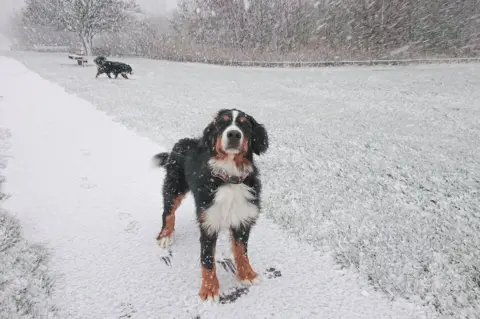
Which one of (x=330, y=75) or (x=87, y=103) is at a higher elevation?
(x=330, y=75)

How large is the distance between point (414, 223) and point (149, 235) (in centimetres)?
272

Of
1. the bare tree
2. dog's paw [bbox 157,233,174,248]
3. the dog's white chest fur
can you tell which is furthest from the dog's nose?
the bare tree

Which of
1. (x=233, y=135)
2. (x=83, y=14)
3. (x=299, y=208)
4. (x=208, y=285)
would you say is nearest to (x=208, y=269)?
(x=208, y=285)

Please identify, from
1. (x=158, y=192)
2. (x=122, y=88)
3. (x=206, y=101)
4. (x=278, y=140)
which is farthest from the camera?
(x=122, y=88)

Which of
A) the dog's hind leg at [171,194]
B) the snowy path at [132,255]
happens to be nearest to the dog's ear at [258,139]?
the dog's hind leg at [171,194]

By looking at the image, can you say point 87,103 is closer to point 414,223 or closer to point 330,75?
point 414,223

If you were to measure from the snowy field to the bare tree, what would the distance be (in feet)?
82.1

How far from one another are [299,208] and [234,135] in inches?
64.2

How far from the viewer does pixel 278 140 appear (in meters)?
6.10

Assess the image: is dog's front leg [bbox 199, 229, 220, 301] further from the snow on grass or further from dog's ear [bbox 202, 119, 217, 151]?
the snow on grass

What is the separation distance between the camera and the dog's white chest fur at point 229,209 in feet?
7.54

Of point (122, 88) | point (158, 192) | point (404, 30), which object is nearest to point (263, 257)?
point (158, 192)

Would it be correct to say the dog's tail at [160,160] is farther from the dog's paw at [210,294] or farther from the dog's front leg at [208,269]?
the dog's paw at [210,294]

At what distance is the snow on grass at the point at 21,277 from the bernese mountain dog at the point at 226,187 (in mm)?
1140
